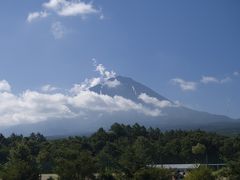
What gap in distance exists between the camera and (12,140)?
73625 millimetres

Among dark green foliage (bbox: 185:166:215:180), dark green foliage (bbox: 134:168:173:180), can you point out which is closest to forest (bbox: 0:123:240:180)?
dark green foliage (bbox: 134:168:173:180)

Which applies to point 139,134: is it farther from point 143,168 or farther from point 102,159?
point 143,168

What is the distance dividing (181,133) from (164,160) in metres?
8.94

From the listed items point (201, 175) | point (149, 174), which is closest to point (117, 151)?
point (149, 174)

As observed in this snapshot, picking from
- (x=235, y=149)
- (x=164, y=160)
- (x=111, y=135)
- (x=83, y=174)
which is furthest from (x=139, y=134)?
(x=83, y=174)

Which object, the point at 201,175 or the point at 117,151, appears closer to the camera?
the point at 201,175

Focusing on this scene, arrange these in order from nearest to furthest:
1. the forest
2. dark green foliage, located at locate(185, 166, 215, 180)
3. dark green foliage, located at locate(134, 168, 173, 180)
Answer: dark green foliage, located at locate(185, 166, 215, 180) → dark green foliage, located at locate(134, 168, 173, 180) → the forest

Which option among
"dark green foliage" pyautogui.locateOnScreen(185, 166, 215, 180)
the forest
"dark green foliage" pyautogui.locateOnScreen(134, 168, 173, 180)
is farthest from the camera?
the forest

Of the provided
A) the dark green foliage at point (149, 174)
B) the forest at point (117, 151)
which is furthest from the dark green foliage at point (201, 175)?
the forest at point (117, 151)

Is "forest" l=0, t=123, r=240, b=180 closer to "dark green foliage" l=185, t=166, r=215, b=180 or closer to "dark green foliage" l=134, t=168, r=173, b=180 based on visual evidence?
"dark green foliage" l=134, t=168, r=173, b=180

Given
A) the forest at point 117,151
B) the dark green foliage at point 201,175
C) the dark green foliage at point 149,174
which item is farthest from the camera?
the forest at point 117,151

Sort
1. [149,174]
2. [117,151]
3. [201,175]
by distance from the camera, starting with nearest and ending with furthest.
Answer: [201,175], [149,174], [117,151]

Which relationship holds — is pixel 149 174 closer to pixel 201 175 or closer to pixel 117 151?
pixel 201 175

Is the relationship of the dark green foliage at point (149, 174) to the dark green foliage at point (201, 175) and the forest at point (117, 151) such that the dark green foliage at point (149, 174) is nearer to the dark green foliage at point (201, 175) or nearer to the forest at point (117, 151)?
the dark green foliage at point (201, 175)
